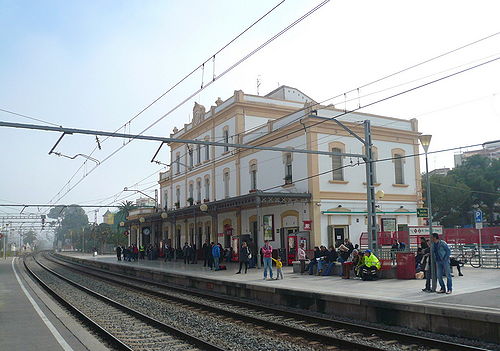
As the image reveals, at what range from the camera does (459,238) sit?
26.0 metres

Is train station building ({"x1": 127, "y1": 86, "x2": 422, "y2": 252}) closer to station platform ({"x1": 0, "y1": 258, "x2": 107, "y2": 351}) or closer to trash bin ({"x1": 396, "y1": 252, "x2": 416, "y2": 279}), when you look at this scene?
trash bin ({"x1": 396, "y1": 252, "x2": 416, "y2": 279})

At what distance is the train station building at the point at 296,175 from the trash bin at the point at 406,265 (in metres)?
5.96

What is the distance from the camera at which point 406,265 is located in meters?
17.1

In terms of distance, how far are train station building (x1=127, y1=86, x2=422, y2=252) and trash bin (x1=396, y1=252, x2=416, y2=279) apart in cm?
596

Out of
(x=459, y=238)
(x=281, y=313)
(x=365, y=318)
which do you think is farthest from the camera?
(x=459, y=238)

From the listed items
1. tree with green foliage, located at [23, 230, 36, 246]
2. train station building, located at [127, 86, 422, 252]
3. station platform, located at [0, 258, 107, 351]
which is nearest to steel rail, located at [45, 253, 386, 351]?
station platform, located at [0, 258, 107, 351]

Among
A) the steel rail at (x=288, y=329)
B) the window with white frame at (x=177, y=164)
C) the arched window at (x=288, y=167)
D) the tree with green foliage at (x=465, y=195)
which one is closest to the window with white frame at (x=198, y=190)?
the window with white frame at (x=177, y=164)

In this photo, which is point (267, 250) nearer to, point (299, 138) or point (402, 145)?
point (299, 138)

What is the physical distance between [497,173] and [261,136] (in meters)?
38.5

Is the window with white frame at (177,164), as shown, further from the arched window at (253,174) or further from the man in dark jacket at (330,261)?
the man in dark jacket at (330,261)

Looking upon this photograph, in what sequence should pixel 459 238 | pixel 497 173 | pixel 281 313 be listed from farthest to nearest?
pixel 497 173 → pixel 459 238 → pixel 281 313

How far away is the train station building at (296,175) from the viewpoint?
27.8 metres

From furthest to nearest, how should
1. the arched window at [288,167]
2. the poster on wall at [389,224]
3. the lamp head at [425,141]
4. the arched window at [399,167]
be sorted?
the arched window at [399,167] < the arched window at [288,167] < the poster on wall at [389,224] < the lamp head at [425,141]

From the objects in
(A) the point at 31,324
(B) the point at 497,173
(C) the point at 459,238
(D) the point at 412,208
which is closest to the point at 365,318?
(A) the point at 31,324
